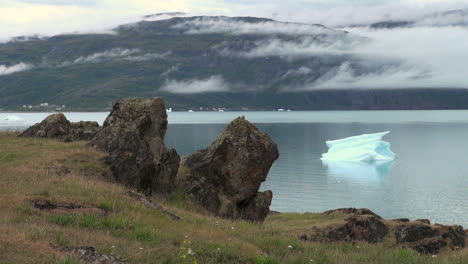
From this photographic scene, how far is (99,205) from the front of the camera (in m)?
14.6

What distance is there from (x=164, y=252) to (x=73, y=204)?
4.49m

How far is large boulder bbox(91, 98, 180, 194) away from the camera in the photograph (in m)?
22.4

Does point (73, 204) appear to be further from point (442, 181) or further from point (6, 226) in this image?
point (442, 181)

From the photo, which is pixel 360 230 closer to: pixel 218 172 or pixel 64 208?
pixel 218 172

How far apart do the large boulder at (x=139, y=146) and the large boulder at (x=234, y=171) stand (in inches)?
71.4

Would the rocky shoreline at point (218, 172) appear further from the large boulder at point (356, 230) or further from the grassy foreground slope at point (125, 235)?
the grassy foreground slope at point (125, 235)

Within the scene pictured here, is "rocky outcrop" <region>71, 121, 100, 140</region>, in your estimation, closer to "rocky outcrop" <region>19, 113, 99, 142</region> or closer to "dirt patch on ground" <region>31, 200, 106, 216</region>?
"rocky outcrop" <region>19, 113, 99, 142</region>

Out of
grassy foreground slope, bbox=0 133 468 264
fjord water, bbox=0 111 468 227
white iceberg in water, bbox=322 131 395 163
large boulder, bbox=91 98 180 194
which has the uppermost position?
large boulder, bbox=91 98 180 194

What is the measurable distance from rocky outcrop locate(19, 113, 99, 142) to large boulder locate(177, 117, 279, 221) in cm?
848

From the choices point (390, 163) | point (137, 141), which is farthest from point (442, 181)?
point (137, 141)

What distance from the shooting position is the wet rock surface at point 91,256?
9.94m

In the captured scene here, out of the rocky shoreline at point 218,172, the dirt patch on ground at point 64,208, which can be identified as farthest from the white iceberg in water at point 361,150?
the dirt patch on ground at point 64,208

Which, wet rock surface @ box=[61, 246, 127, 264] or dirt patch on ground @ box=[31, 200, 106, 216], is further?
dirt patch on ground @ box=[31, 200, 106, 216]

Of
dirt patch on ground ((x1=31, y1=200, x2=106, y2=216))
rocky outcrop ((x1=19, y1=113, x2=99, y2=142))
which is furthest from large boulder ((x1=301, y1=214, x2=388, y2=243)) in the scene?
rocky outcrop ((x1=19, y1=113, x2=99, y2=142))
